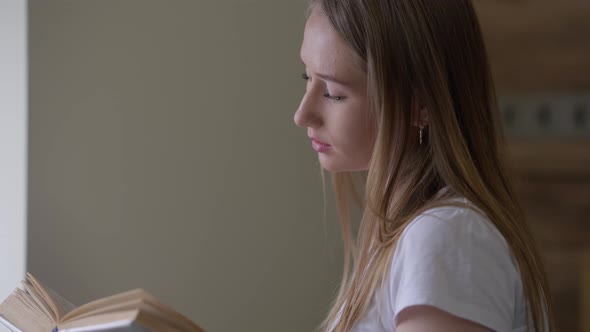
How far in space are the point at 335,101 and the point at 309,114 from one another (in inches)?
1.5

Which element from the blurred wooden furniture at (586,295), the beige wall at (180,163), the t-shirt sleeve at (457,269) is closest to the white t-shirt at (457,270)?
the t-shirt sleeve at (457,269)

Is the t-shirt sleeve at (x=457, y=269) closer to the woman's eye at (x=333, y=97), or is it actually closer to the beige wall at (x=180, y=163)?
the woman's eye at (x=333, y=97)

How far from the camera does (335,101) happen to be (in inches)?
36.3

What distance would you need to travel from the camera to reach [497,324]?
0.75 m

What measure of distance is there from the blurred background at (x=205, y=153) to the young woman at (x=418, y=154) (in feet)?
1.73

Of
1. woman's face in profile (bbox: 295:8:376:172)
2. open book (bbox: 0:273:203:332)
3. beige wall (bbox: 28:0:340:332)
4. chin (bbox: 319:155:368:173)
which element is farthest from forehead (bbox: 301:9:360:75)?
beige wall (bbox: 28:0:340:332)

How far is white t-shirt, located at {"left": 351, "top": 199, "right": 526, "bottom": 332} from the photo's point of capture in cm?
73

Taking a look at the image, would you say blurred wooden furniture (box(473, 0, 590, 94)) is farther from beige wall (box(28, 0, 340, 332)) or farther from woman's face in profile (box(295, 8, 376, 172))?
woman's face in profile (box(295, 8, 376, 172))

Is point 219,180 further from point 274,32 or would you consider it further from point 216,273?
point 274,32

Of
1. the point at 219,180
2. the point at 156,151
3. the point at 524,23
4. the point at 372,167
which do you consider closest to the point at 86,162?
the point at 156,151

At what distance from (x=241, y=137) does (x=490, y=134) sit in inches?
27.6

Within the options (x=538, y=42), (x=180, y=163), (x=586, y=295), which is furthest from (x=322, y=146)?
(x=538, y=42)

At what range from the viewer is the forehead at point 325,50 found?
889 mm

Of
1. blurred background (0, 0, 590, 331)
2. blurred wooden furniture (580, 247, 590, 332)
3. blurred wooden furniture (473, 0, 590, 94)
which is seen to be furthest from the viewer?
blurred wooden furniture (473, 0, 590, 94)
